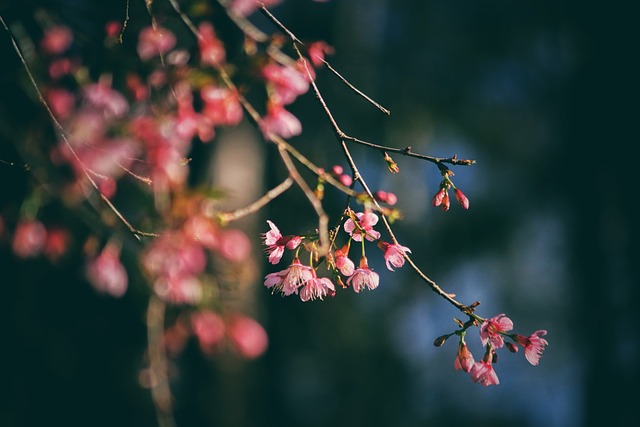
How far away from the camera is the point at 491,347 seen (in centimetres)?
112

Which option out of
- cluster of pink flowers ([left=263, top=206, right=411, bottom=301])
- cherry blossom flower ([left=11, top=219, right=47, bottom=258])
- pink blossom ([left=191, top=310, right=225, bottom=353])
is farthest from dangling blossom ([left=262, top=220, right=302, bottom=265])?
cherry blossom flower ([left=11, top=219, right=47, bottom=258])

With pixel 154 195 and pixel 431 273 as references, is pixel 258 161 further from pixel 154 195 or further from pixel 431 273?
pixel 154 195

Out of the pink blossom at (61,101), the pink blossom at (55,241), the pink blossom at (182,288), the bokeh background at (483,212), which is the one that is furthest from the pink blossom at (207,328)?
the bokeh background at (483,212)

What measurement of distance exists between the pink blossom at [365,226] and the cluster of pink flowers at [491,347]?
234 mm

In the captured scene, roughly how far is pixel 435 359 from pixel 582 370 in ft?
5.06

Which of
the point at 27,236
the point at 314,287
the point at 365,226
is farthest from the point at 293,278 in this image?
the point at 27,236

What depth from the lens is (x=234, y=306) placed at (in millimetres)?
4082

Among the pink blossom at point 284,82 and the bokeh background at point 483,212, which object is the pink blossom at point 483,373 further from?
the bokeh background at point 483,212

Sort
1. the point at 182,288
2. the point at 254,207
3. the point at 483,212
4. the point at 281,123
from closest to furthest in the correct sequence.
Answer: the point at 254,207 < the point at 281,123 < the point at 182,288 < the point at 483,212

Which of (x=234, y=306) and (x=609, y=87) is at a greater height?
(x=609, y=87)

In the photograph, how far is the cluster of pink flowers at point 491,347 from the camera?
1.10 m

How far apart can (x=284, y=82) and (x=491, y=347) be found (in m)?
0.86

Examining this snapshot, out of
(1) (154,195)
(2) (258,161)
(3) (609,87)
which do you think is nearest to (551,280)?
(3) (609,87)

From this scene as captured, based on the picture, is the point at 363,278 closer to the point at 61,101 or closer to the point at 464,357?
the point at 464,357
